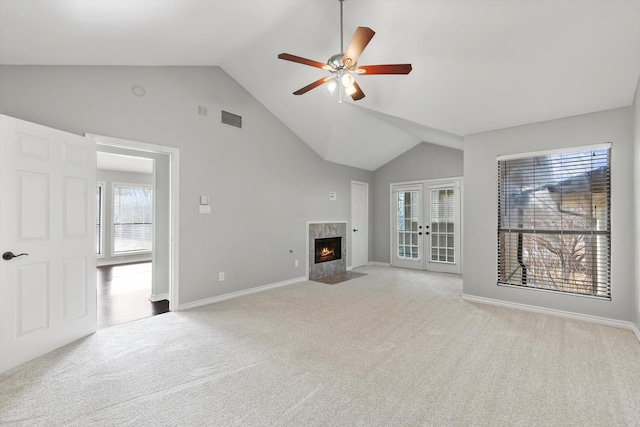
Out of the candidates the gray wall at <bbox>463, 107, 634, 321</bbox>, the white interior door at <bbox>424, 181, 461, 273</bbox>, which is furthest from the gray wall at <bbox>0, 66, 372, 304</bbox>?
the gray wall at <bbox>463, 107, 634, 321</bbox>

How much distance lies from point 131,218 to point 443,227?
8324 millimetres

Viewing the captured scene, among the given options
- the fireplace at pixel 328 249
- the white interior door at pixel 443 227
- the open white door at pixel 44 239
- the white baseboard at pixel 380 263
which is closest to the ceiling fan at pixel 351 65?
the open white door at pixel 44 239

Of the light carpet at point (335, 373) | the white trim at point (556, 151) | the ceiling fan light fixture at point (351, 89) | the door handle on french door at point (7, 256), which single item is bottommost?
the light carpet at point (335, 373)

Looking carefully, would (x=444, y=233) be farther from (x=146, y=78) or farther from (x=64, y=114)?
(x=64, y=114)

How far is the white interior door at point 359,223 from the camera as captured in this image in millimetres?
7145

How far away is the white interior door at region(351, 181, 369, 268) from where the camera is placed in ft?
23.4

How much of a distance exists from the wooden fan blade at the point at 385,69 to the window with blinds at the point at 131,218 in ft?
23.6

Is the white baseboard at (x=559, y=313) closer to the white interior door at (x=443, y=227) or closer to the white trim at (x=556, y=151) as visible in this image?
the white trim at (x=556, y=151)

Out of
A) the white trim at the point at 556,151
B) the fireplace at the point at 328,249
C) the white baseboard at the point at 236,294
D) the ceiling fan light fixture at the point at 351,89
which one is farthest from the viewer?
the fireplace at the point at 328,249

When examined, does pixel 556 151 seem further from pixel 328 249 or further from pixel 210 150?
pixel 210 150

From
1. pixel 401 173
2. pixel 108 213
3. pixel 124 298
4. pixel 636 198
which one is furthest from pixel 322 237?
pixel 108 213

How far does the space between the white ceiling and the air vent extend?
1.88ft

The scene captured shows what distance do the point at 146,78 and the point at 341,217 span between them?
4.43 meters

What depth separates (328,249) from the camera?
6.47 metres
